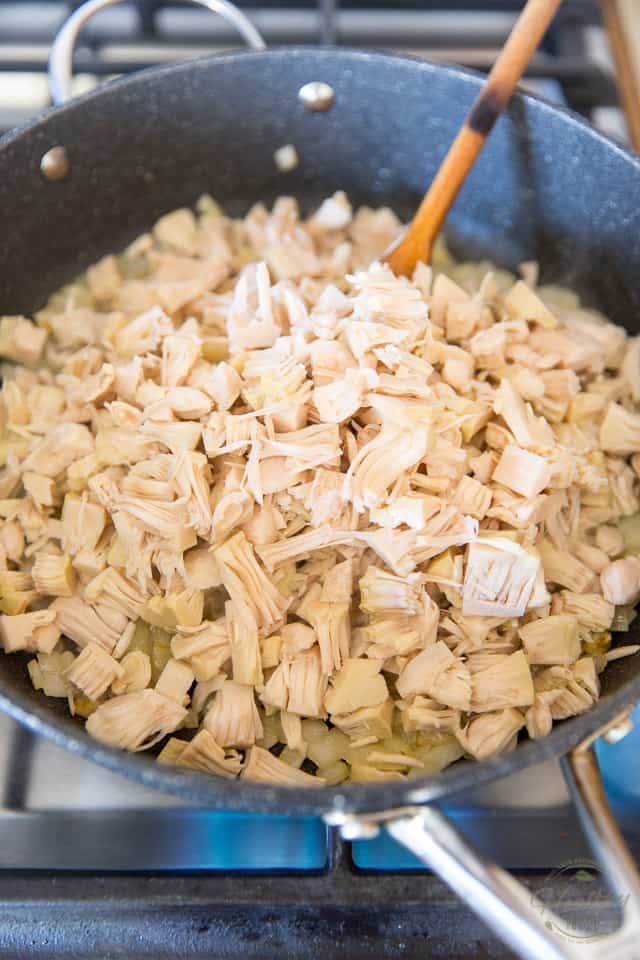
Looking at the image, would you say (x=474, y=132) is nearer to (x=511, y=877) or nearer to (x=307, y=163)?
(x=307, y=163)

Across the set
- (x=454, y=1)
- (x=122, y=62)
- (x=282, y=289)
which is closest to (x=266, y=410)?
(x=282, y=289)

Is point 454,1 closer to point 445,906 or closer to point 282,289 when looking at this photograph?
point 282,289

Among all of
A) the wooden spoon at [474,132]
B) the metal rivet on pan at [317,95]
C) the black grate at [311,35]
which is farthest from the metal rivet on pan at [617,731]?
the black grate at [311,35]

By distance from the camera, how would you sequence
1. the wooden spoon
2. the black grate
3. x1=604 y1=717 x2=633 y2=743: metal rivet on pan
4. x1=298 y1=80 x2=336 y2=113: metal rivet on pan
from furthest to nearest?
1. the black grate
2. x1=298 y1=80 x2=336 y2=113: metal rivet on pan
3. the wooden spoon
4. x1=604 y1=717 x2=633 y2=743: metal rivet on pan

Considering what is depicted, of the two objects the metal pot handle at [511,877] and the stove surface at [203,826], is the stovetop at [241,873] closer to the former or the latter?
the stove surface at [203,826]

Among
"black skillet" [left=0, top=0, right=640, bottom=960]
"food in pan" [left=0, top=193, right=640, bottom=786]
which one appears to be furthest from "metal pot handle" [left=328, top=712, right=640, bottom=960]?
"black skillet" [left=0, top=0, right=640, bottom=960]

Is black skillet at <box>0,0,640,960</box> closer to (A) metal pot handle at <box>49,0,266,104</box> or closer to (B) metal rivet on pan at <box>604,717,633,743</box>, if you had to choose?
(A) metal pot handle at <box>49,0,266,104</box>

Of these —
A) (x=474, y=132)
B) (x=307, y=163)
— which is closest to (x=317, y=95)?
(x=307, y=163)
